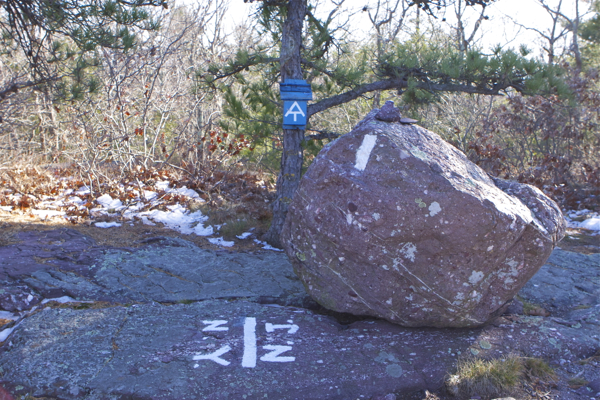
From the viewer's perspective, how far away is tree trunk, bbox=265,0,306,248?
5.65 meters

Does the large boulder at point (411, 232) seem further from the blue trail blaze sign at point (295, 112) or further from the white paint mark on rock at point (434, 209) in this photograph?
the blue trail blaze sign at point (295, 112)

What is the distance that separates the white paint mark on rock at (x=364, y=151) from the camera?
3.27 meters

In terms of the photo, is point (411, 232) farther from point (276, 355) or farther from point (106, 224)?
point (106, 224)

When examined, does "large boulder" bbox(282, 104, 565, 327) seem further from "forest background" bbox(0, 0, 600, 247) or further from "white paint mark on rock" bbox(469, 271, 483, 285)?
"forest background" bbox(0, 0, 600, 247)

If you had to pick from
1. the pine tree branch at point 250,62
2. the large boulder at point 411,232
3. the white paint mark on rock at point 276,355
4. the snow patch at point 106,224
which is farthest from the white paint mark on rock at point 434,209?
the snow patch at point 106,224

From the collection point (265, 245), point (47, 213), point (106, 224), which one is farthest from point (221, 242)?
point (47, 213)

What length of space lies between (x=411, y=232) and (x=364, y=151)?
0.70m

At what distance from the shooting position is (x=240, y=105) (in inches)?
238

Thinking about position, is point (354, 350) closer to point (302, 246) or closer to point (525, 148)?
point (302, 246)

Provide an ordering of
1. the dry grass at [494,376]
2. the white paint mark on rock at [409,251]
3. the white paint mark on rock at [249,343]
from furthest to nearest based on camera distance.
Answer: the white paint mark on rock at [409,251] → the white paint mark on rock at [249,343] → the dry grass at [494,376]

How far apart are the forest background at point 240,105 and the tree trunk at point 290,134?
0.20m

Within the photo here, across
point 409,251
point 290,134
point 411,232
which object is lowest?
point 409,251

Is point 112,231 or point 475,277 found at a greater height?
point 475,277

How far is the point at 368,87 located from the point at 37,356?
15.3 feet
